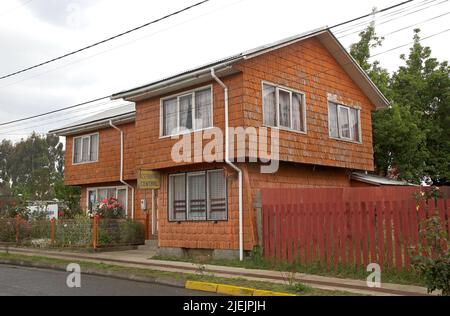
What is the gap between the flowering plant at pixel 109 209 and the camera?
2077 centimetres

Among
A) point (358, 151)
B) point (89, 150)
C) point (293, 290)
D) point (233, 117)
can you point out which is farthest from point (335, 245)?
point (89, 150)

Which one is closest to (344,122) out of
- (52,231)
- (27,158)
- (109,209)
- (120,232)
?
(120,232)

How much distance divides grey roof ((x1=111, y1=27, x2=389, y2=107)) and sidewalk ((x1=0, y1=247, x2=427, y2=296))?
5542mm

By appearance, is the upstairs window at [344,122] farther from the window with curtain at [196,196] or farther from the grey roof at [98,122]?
the grey roof at [98,122]

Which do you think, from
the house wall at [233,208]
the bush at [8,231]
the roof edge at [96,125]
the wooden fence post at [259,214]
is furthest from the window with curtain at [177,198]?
the bush at [8,231]

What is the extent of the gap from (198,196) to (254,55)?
4799mm

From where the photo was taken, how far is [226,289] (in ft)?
31.7

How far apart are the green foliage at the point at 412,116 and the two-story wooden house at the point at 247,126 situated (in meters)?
4.48

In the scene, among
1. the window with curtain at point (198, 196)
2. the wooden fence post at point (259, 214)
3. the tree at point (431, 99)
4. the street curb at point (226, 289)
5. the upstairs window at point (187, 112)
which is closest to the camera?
the street curb at point (226, 289)

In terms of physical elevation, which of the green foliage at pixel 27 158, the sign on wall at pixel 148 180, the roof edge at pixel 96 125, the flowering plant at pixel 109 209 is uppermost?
the green foliage at pixel 27 158

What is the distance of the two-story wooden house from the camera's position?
46.3 ft

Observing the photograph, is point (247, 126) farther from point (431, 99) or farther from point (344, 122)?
point (431, 99)

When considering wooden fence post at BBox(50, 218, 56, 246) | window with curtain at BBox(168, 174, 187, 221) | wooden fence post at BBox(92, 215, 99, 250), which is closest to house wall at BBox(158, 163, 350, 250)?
window with curtain at BBox(168, 174, 187, 221)
